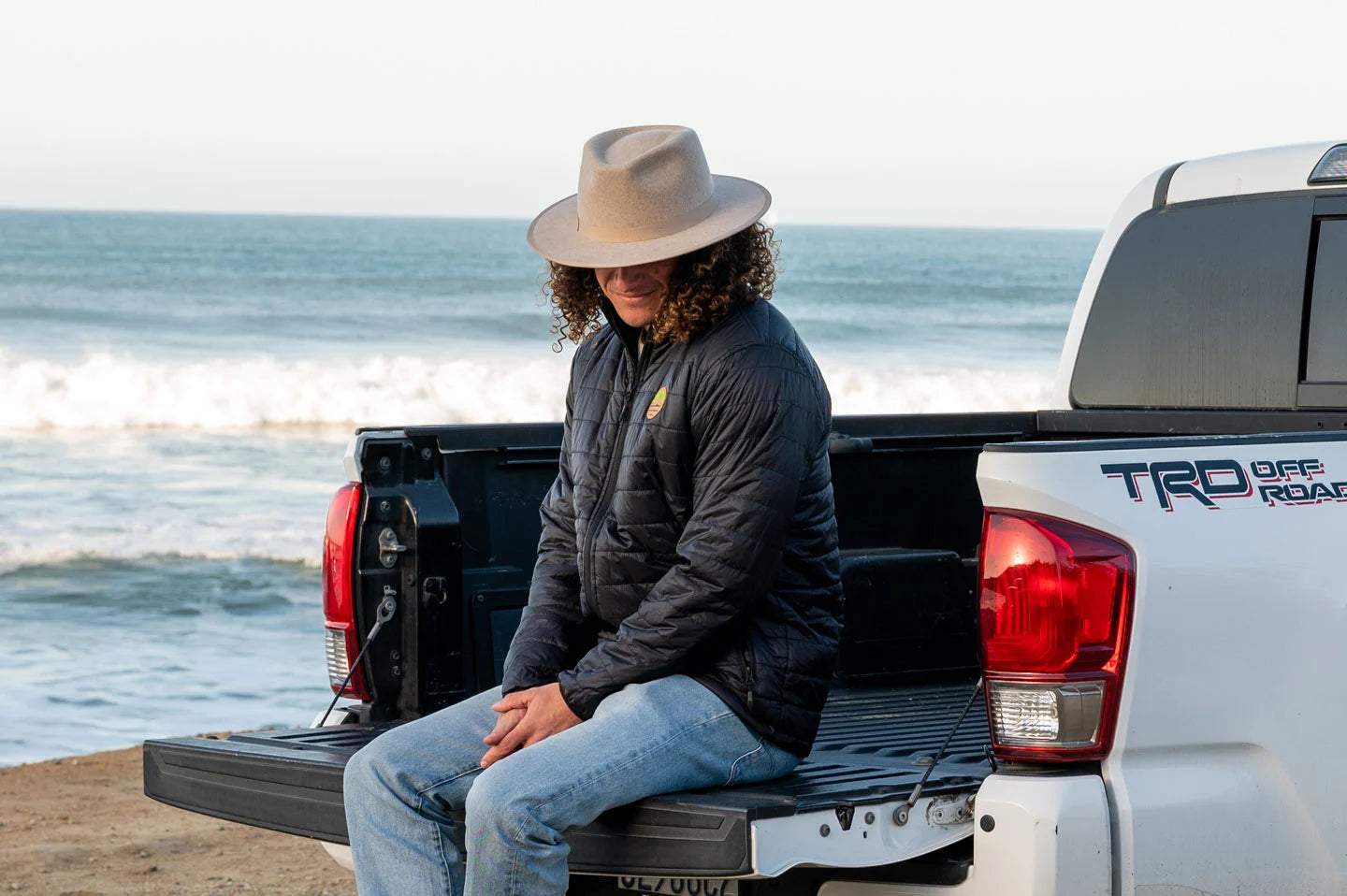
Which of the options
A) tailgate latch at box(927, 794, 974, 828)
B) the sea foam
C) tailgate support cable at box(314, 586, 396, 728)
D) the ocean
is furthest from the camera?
the sea foam

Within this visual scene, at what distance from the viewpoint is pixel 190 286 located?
137ft

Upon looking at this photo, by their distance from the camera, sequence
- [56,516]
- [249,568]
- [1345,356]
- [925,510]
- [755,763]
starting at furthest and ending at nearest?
1. [56,516]
2. [249,568]
3. [925,510]
4. [1345,356]
5. [755,763]

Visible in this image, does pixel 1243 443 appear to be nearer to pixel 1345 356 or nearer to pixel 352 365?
pixel 1345 356

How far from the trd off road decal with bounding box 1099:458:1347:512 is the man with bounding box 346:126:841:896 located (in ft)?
1.88

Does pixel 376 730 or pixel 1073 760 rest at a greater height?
pixel 1073 760

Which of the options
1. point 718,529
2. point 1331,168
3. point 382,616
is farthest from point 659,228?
point 1331,168

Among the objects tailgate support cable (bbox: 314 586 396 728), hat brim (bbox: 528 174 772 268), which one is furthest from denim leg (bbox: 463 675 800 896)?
tailgate support cable (bbox: 314 586 396 728)

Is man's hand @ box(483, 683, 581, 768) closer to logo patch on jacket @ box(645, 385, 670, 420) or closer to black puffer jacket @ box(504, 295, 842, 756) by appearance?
black puffer jacket @ box(504, 295, 842, 756)

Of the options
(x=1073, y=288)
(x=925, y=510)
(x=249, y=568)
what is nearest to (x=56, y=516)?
(x=249, y=568)

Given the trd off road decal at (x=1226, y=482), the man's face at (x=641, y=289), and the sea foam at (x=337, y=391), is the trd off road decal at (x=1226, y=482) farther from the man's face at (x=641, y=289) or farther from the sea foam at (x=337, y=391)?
the sea foam at (x=337, y=391)

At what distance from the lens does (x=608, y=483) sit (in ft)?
10.1

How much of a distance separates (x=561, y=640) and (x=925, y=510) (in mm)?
1509

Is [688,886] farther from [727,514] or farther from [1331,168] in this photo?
[1331,168]

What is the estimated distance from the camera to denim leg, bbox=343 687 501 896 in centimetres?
290
